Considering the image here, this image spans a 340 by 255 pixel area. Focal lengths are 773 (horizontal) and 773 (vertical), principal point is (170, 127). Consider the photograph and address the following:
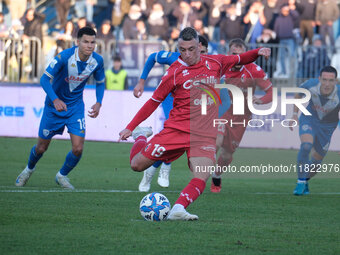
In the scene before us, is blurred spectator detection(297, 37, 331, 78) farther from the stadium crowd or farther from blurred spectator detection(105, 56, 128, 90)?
blurred spectator detection(105, 56, 128, 90)

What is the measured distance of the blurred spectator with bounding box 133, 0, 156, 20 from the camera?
2470cm

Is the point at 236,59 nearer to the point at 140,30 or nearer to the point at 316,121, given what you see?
the point at 316,121

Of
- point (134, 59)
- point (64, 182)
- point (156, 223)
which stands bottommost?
point (64, 182)

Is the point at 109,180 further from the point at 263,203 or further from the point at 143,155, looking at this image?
the point at 143,155

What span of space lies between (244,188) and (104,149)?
6.60m

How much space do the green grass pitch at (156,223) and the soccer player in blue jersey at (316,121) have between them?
1.27 ft

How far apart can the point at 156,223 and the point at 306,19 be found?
1609 centimetres

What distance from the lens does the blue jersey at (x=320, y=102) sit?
1189cm

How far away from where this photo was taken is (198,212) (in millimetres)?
9102

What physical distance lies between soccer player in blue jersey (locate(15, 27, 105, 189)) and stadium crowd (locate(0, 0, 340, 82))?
9517 mm

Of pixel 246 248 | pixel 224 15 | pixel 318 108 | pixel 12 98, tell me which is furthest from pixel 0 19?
pixel 246 248

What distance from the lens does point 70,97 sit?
37.3 ft

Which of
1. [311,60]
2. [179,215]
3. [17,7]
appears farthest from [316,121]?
[17,7]

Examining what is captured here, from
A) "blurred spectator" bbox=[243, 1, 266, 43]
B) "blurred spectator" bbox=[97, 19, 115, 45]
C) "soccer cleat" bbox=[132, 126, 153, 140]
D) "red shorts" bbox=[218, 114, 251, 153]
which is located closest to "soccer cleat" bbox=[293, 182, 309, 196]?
"red shorts" bbox=[218, 114, 251, 153]
